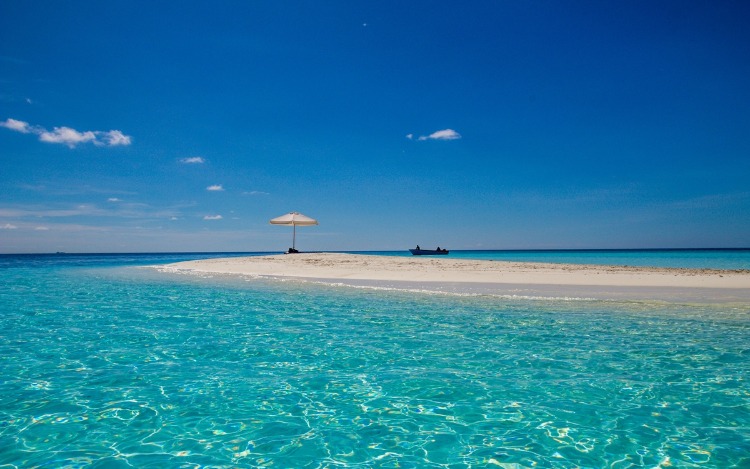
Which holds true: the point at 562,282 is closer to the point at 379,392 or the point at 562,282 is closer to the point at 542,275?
the point at 542,275

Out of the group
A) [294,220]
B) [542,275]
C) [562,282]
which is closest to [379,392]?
[562,282]

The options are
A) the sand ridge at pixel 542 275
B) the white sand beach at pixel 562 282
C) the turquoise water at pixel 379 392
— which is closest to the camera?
the turquoise water at pixel 379 392

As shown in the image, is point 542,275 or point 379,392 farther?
point 542,275

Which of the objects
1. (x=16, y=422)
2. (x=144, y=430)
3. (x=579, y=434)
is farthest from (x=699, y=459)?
(x=16, y=422)

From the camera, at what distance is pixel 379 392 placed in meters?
6.79

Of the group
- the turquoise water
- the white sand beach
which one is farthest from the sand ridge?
the turquoise water

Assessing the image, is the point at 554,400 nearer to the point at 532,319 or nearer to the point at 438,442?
the point at 438,442

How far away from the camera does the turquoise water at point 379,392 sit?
16.0 ft

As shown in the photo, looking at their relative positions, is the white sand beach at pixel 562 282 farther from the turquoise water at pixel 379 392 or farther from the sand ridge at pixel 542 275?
the turquoise water at pixel 379 392

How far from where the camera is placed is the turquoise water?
4887mm

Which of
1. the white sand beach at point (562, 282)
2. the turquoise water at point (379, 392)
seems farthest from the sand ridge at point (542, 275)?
the turquoise water at point (379, 392)

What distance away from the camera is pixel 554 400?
6406mm

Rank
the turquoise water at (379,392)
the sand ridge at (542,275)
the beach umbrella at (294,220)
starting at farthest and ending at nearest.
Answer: the beach umbrella at (294,220) → the sand ridge at (542,275) → the turquoise water at (379,392)

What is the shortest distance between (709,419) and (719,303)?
42.0 feet
